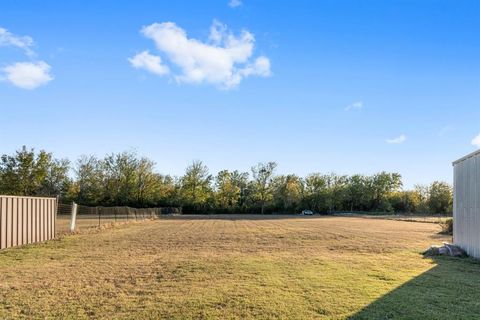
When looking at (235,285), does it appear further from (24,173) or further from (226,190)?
(226,190)

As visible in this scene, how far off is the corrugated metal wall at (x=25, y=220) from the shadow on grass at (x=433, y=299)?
500 inches

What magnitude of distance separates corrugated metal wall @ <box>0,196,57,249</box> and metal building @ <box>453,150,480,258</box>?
15.0m

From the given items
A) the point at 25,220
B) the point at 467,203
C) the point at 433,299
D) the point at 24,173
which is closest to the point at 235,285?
the point at 433,299

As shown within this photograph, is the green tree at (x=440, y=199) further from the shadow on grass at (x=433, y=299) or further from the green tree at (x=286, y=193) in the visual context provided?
the shadow on grass at (x=433, y=299)

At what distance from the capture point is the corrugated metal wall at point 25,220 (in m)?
14.7

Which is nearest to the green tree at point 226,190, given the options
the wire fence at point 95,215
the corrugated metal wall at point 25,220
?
the wire fence at point 95,215

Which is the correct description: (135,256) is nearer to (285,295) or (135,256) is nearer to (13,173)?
(285,295)

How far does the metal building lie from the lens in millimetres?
12734

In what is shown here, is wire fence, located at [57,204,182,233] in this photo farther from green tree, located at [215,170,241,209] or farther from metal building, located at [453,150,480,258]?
green tree, located at [215,170,241,209]

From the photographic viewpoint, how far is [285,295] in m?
7.32

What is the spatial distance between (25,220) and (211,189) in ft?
253

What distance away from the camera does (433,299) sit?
23.4ft

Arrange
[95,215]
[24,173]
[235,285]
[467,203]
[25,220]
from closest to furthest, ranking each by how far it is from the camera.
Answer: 1. [235,285]
2. [467,203]
3. [25,220]
4. [95,215]
5. [24,173]

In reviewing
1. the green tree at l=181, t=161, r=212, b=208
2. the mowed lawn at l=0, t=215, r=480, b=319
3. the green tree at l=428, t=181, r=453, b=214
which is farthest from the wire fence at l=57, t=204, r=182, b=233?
the green tree at l=428, t=181, r=453, b=214
